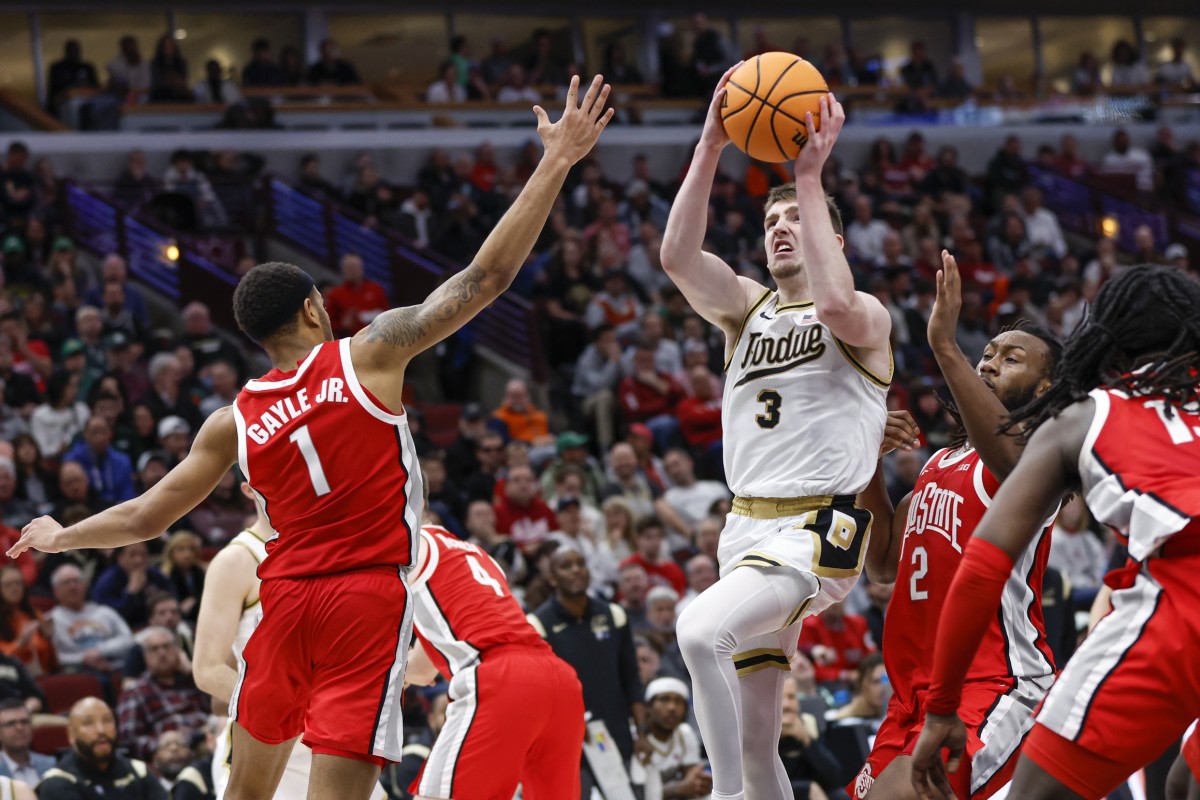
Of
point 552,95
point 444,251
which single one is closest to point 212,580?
point 444,251

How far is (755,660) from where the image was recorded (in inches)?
232

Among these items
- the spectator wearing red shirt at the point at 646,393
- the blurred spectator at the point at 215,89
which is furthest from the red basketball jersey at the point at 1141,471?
the blurred spectator at the point at 215,89

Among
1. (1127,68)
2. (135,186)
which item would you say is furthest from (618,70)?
(1127,68)

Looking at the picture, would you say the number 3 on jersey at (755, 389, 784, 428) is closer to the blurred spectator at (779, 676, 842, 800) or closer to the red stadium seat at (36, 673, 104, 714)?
the blurred spectator at (779, 676, 842, 800)

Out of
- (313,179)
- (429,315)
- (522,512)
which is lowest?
(522,512)

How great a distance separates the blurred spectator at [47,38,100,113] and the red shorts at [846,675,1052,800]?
18.1m

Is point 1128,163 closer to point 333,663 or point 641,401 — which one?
point 641,401

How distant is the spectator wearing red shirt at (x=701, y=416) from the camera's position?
15641mm

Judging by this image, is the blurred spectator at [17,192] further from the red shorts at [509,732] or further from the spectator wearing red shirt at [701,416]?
the red shorts at [509,732]

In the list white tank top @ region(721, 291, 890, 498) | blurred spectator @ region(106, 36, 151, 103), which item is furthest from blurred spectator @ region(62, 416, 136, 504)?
blurred spectator @ region(106, 36, 151, 103)

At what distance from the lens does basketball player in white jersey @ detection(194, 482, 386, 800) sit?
21.8 ft

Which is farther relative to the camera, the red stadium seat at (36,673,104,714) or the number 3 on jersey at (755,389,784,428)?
the red stadium seat at (36,673,104,714)

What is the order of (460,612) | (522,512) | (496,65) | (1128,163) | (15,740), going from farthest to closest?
1. (1128,163)
2. (496,65)
3. (522,512)
4. (15,740)
5. (460,612)

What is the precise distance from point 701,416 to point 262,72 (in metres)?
9.73
